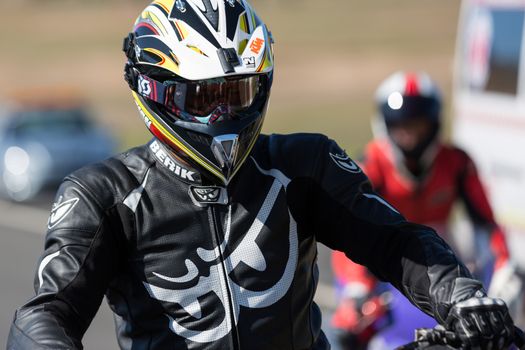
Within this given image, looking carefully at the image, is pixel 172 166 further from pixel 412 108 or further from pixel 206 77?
pixel 412 108

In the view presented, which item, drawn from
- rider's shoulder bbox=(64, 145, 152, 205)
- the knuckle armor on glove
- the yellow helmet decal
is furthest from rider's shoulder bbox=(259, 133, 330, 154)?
the knuckle armor on glove

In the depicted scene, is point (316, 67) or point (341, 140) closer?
point (341, 140)

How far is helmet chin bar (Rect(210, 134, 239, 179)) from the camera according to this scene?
320 centimetres

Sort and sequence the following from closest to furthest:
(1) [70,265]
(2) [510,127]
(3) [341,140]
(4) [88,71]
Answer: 1. (1) [70,265]
2. (2) [510,127]
3. (3) [341,140]
4. (4) [88,71]

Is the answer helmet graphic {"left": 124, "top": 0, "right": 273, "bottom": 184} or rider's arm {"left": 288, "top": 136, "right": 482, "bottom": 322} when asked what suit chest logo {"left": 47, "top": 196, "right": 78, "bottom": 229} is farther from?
rider's arm {"left": 288, "top": 136, "right": 482, "bottom": 322}

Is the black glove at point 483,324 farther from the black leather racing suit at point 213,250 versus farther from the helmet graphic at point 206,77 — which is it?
the helmet graphic at point 206,77

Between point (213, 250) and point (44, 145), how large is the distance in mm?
18442

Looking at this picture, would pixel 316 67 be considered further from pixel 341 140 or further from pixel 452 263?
pixel 452 263

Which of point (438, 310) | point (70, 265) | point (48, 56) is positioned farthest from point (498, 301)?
point (48, 56)

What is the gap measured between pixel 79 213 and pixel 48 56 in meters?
51.1

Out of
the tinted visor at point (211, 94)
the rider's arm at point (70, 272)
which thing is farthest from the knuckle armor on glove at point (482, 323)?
the rider's arm at point (70, 272)

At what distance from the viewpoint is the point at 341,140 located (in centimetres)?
2777

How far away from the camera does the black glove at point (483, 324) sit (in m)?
2.79

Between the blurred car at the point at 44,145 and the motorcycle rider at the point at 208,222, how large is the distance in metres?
17.2
